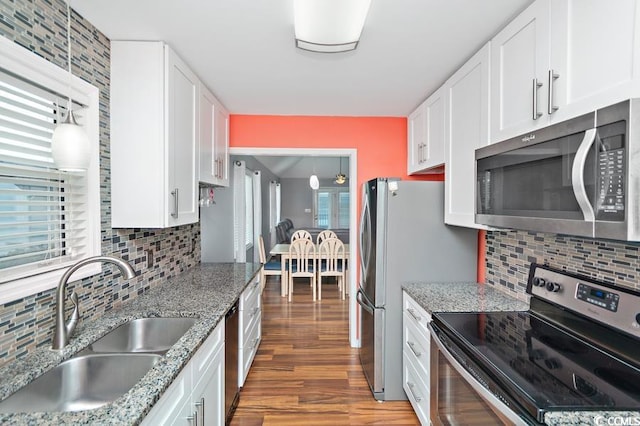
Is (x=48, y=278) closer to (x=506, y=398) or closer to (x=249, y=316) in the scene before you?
(x=249, y=316)

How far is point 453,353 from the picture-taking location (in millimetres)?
1392

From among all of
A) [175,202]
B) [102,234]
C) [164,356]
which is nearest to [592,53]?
[164,356]

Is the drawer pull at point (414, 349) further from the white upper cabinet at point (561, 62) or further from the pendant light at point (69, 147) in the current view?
the pendant light at point (69, 147)

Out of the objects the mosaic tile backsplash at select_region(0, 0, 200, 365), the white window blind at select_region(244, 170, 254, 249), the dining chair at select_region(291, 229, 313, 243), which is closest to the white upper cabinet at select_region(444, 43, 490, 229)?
the mosaic tile backsplash at select_region(0, 0, 200, 365)

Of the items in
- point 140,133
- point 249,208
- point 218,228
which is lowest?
point 218,228

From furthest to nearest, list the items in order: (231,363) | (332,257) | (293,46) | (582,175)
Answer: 1. (332,257)
2. (231,363)
3. (293,46)
4. (582,175)

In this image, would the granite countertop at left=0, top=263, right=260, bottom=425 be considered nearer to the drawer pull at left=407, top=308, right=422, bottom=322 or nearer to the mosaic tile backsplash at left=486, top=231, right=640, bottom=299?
the drawer pull at left=407, top=308, right=422, bottom=322

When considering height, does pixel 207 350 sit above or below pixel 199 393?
above

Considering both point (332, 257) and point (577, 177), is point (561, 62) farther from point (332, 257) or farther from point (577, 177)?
point (332, 257)

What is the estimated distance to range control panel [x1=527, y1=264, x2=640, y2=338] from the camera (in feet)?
3.82

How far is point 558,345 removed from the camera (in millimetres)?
1299

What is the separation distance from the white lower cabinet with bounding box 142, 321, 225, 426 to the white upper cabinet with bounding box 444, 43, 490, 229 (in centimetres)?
149

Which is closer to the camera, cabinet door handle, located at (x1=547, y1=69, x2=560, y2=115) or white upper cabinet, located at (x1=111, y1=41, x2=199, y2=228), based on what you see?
cabinet door handle, located at (x1=547, y1=69, x2=560, y2=115)

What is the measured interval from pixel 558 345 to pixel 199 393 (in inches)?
59.0
